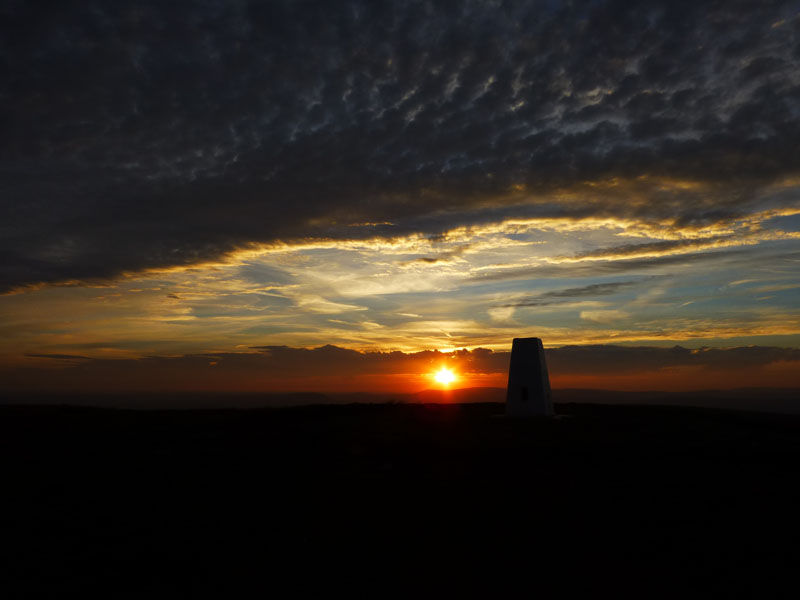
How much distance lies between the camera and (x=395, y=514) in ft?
43.9

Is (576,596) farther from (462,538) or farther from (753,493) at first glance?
(753,493)

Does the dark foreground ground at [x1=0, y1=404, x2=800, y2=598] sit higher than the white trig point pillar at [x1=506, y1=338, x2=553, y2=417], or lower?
lower

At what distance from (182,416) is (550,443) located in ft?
66.3

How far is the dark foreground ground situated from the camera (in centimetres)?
1018

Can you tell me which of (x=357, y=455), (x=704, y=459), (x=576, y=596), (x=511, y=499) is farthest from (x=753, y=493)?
(x=357, y=455)

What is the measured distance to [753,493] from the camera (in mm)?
15000

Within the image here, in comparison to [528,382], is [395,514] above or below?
below

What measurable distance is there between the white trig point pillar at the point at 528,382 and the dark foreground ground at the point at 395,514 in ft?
26.0

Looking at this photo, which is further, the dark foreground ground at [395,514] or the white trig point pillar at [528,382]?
the white trig point pillar at [528,382]

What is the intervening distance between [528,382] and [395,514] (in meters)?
20.3

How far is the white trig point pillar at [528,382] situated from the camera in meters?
31.6

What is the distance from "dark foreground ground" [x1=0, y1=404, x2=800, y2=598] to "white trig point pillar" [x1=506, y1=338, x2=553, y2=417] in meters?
7.94

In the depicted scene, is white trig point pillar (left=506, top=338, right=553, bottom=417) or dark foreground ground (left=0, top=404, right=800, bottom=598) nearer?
dark foreground ground (left=0, top=404, right=800, bottom=598)

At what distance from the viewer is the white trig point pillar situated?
31625mm
